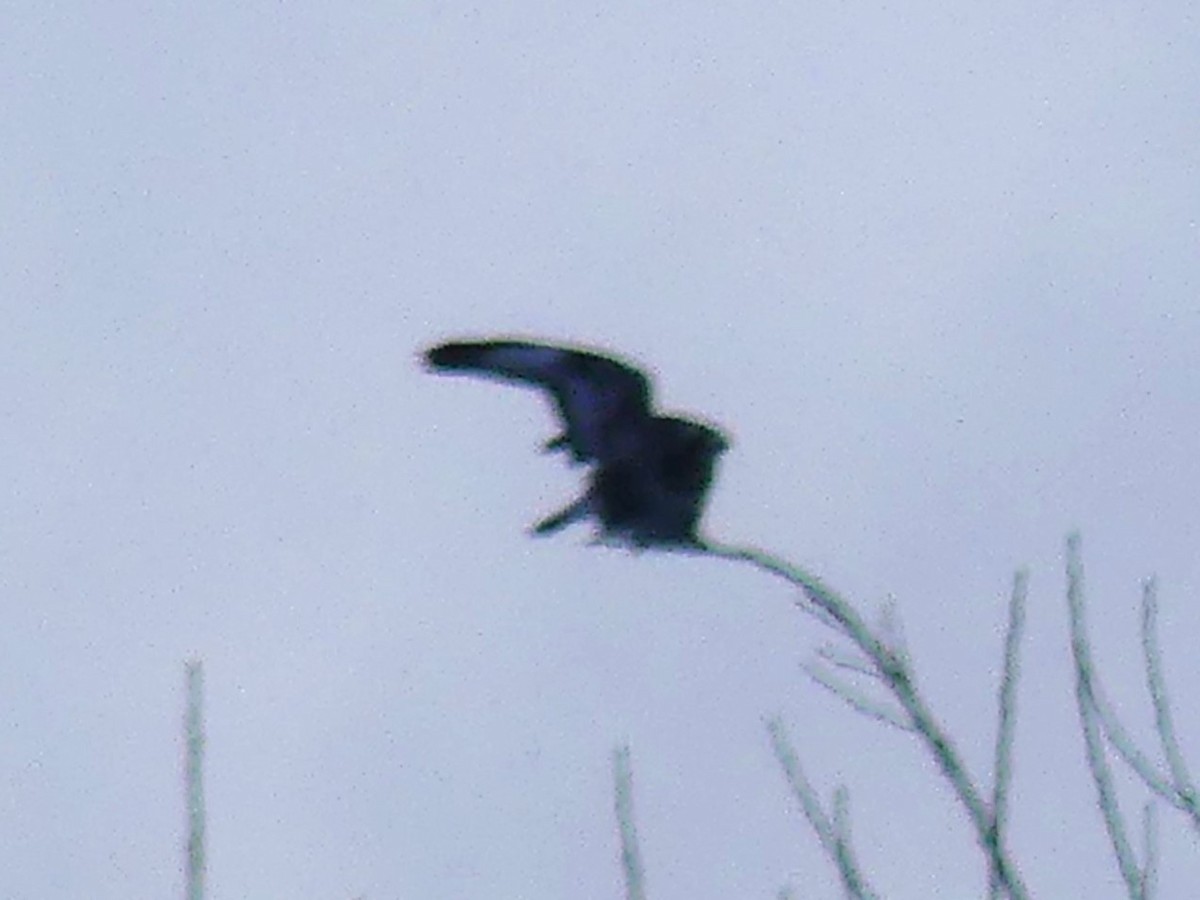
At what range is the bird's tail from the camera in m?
2.84

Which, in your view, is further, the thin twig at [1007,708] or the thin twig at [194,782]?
the thin twig at [194,782]

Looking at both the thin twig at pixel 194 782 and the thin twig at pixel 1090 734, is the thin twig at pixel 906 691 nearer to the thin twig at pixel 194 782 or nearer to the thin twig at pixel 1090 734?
the thin twig at pixel 1090 734

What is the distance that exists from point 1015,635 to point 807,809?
0.69 meters

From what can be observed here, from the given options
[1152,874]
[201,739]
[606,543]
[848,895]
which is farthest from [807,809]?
[201,739]

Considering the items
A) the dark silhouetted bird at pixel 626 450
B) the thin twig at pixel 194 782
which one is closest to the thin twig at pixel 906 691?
the dark silhouetted bird at pixel 626 450

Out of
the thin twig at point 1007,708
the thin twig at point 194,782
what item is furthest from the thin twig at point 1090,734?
the thin twig at point 194,782

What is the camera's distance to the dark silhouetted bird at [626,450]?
280 cm

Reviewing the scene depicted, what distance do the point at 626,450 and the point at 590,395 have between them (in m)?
0.11

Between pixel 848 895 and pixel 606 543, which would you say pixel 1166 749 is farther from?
pixel 606 543

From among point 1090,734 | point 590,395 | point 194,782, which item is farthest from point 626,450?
point 194,782

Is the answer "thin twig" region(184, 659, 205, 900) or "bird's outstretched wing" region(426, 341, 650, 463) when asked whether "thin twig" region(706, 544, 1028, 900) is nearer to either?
"bird's outstretched wing" region(426, 341, 650, 463)

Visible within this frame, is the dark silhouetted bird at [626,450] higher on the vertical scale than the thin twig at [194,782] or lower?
higher

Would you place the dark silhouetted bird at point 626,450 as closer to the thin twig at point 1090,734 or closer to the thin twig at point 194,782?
the thin twig at point 1090,734

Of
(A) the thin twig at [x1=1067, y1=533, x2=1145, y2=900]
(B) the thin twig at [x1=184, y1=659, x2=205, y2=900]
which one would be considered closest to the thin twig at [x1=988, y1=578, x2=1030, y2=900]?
(A) the thin twig at [x1=1067, y1=533, x2=1145, y2=900]
